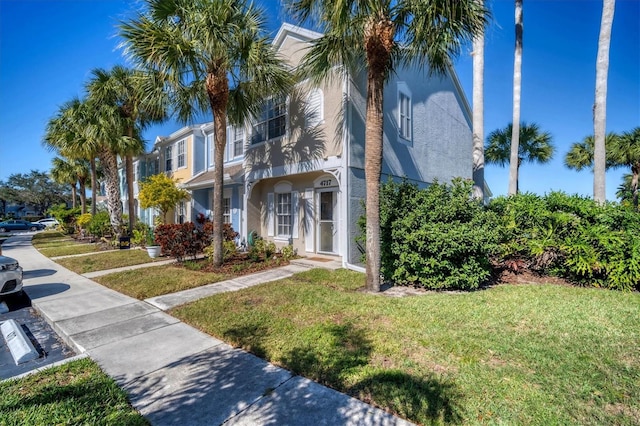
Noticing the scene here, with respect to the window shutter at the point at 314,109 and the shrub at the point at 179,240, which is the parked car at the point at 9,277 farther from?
the window shutter at the point at 314,109

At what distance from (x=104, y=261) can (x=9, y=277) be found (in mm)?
5464

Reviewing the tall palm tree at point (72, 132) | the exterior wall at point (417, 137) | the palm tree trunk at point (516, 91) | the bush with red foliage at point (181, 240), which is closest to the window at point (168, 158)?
the tall palm tree at point (72, 132)

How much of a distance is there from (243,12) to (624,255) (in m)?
11.7

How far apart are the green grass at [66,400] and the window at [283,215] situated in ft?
29.9

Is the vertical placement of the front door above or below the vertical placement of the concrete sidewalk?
above

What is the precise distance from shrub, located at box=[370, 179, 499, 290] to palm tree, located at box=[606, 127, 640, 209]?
834 inches

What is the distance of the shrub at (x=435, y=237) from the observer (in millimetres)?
6902

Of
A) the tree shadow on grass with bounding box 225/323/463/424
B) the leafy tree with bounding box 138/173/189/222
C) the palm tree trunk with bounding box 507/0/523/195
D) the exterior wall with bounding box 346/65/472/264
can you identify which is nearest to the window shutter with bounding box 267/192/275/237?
the exterior wall with bounding box 346/65/472/264

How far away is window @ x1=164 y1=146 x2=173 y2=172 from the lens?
66.2 ft

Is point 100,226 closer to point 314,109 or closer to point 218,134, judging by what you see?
point 218,134

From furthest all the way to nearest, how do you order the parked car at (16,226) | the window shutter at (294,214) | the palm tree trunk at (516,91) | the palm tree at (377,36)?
Answer: 1. the parked car at (16,226)
2. the palm tree trunk at (516,91)
3. the window shutter at (294,214)
4. the palm tree at (377,36)

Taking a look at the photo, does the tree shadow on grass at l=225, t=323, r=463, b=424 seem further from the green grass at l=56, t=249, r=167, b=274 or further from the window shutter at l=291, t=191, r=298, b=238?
the green grass at l=56, t=249, r=167, b=274

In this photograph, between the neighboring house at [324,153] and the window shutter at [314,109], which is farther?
the window shutter at [314,109]

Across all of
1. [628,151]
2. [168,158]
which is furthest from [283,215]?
[628,151]
